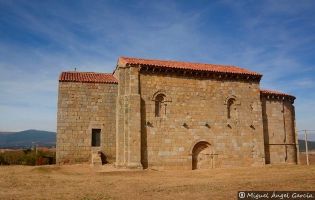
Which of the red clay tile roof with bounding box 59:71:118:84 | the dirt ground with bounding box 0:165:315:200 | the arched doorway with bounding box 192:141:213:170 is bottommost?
the dirt ground with bounding box 0:165:315:200

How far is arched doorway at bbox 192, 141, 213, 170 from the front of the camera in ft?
69.1

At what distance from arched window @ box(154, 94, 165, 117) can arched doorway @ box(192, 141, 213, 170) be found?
3198 millimetres

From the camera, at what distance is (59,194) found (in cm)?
1187

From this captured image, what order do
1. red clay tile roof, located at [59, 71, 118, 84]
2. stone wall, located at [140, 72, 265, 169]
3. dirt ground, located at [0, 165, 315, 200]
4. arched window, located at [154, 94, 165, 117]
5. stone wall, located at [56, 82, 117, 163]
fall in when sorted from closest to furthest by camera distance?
dirt ground, located at [0, 165, 315, 200] < stone wall, located at [140, 72, 265, 169] < stone wall, located at [56, 82, 117, 163] < arched window, located at [154, 94, 165, 117] < red clay tile roof, located at [59, 71, 118, 84]

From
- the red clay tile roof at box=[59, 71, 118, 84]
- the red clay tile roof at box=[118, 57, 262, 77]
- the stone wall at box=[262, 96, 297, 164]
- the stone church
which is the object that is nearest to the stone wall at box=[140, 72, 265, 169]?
the stone church

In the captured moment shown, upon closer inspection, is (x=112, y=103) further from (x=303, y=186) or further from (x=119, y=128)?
(x=303, y=186)

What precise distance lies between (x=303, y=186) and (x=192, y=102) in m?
10.4

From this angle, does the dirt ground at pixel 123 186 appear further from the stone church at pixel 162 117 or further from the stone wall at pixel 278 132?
the stone wall at pixel 278 132

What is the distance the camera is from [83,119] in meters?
21.1

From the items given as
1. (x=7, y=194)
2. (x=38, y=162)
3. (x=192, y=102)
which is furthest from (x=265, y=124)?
(x=7, y=194)

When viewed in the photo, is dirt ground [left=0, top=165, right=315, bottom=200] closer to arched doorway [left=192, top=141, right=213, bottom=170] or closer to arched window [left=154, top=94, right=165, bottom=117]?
arched doorway [left=192, top=141, right=213, bottom=170]

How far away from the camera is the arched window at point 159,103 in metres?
20.7

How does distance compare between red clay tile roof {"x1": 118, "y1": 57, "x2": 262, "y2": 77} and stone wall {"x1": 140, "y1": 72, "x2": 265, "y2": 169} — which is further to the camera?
red clay tile roof {"x1": 118, "y1": 57, "x2": 262, "y2": 77}

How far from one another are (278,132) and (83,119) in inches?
551
